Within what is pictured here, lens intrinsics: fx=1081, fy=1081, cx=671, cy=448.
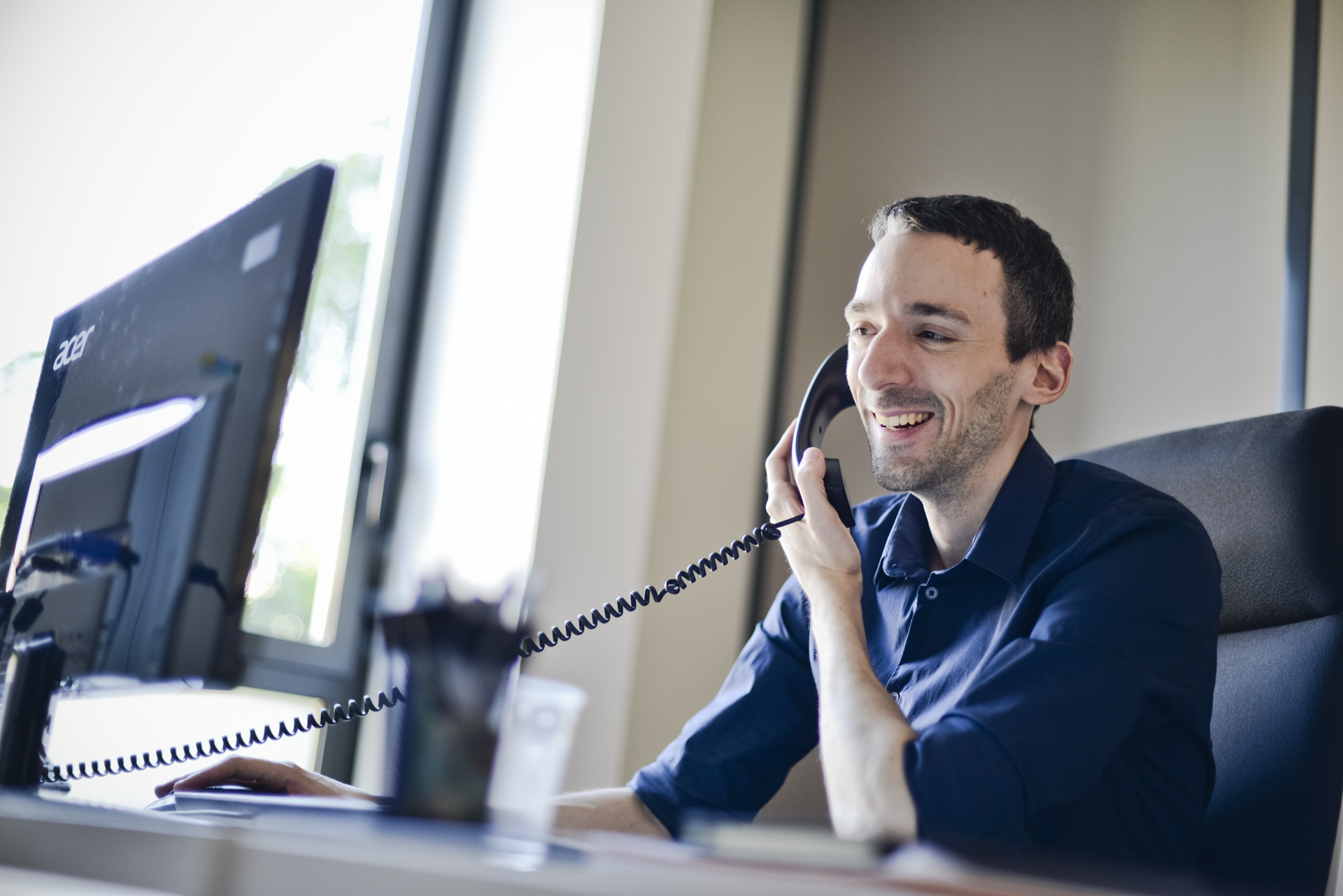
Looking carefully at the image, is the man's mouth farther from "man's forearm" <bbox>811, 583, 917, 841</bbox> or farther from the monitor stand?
the monitor stand

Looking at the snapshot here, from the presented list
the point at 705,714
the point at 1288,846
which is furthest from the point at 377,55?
the point at 1288,846

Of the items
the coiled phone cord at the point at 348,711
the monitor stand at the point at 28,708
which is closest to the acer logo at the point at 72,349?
the monitor stand at the point at 28,708

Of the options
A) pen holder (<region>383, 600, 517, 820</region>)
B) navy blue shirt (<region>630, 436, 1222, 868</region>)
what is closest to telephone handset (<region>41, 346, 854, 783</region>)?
navy blue shirt (<region>630, 436, 1222, 868</region>)

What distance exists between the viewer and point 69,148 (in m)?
1.67

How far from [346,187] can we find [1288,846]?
6.44ft

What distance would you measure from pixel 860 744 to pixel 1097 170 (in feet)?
5.21

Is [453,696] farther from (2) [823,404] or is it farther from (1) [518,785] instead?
(2) [823,404]

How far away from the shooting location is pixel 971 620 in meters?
1.24

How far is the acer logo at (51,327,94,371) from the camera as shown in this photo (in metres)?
0.92

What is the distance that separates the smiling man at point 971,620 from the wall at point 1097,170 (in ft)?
1.73

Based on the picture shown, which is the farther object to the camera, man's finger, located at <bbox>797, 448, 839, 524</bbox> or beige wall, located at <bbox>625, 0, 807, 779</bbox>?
beige wall, located at <bbox>625, 0, 807, 779</bbox>

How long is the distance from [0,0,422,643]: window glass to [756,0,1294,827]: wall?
918 millimetres

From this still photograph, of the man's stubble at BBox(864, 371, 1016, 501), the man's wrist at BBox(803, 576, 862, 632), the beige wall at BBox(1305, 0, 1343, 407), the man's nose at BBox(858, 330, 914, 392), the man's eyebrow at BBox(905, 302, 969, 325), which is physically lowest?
the man's wrist at BBox(803, 576, 862, 632)

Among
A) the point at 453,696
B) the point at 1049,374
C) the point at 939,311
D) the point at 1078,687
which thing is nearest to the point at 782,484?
the point at 939,311
